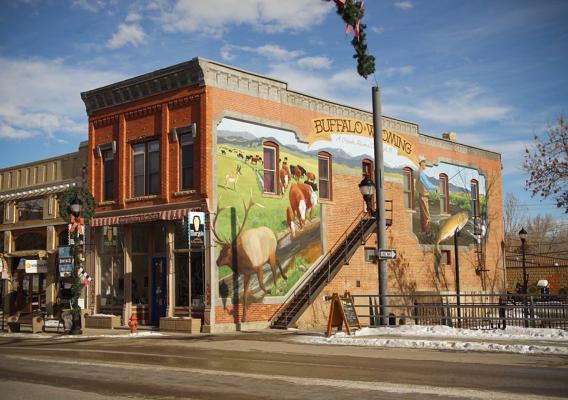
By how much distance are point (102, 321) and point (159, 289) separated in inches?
101

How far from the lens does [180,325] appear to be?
24219mm

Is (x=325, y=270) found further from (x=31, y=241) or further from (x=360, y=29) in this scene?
(x=31, y=241)

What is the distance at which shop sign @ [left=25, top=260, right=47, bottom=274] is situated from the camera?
31094 millimetres

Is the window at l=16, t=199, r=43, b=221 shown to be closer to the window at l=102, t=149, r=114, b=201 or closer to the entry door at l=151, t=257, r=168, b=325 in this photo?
the window at l=102, t=149, r=114, b=201

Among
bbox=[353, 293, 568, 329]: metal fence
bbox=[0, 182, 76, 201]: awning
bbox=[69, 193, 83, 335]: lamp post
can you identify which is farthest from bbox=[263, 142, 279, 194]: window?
bbox=[0, 182, 76, 201]: awning

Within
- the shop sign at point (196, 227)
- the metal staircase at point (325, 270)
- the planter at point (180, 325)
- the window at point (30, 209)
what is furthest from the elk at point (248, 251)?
the window at point (30, 209)

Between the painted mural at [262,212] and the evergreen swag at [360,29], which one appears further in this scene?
the painted mural at [262,212]

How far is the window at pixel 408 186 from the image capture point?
3512 centimetres

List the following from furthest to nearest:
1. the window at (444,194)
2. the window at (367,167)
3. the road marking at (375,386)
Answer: the window at (444,194) → the window at (367,167) → the road marking at (375,386)

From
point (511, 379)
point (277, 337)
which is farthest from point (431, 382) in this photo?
point (277, 337)

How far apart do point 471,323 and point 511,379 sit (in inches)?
634

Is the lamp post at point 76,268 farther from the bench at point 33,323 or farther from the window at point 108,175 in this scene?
the window at point 108,175

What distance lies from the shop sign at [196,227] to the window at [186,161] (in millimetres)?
2175

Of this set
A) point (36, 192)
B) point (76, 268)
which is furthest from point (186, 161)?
point (36, 192)
